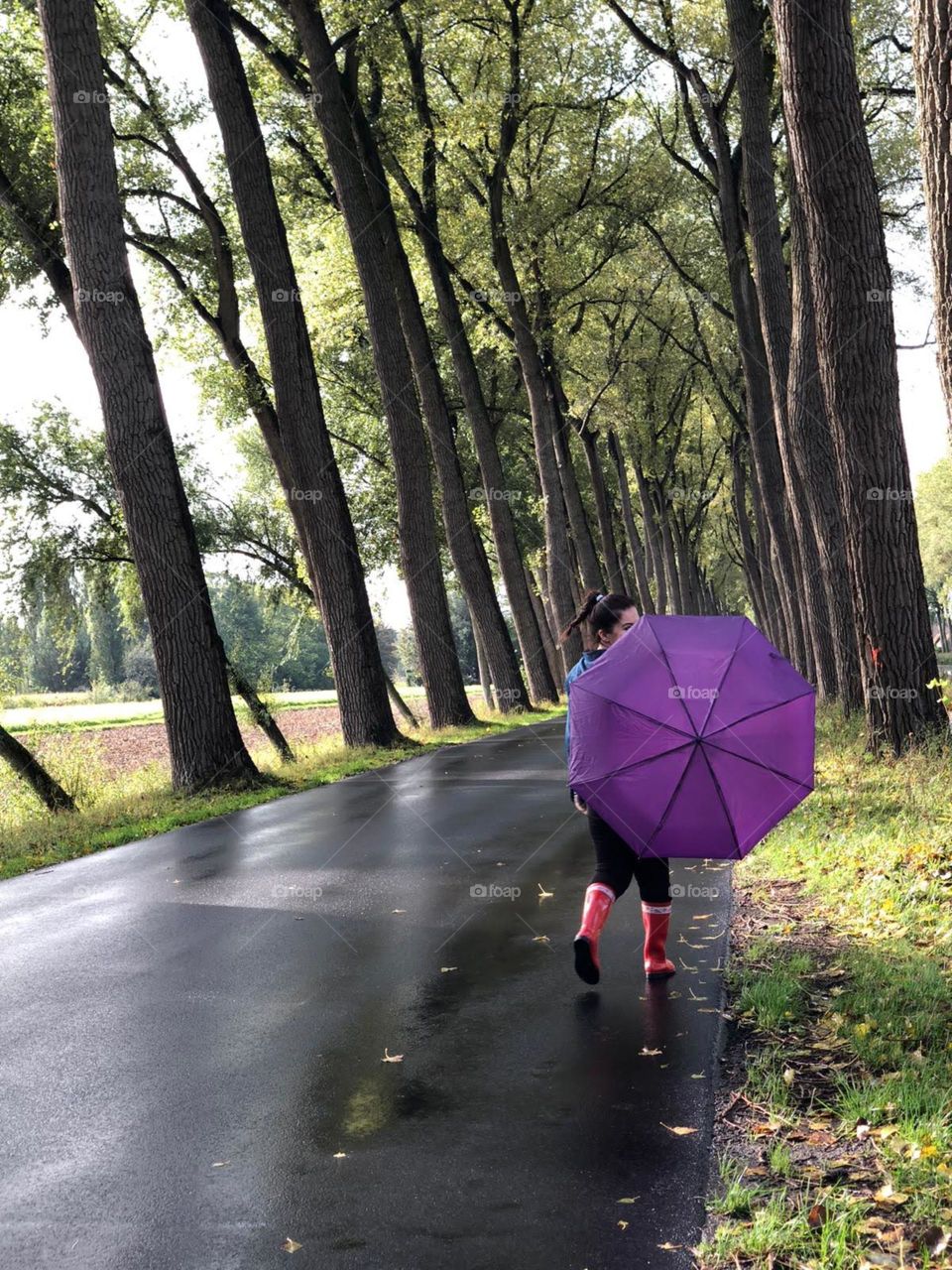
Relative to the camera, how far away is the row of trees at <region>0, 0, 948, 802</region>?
38.2 ft

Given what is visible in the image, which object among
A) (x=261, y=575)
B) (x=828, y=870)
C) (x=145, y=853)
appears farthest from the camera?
(x=261, y=575)

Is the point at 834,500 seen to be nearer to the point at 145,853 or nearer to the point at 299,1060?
the point at 145,853

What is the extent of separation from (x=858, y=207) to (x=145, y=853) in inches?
354

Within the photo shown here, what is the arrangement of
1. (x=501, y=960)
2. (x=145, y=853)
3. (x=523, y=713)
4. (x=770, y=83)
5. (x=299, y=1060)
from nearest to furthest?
(x=299, y=1060) < (x=501, y=960) < (x=145, y=853) < (x=770, y=83) < (x=523, y=713)

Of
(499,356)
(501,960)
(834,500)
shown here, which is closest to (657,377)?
(499,356)

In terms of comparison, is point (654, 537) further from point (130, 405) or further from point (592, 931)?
point (592, 931)

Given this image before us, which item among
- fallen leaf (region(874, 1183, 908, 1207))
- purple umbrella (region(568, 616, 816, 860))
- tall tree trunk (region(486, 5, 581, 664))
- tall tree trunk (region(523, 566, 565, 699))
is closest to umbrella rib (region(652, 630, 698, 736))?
purple umbrella (region(568, 616, 816, 860))

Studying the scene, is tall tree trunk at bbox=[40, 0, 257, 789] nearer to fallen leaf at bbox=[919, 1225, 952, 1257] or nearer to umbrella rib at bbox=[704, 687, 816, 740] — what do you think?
umbrella rib at bbox=[704, 687, 816, 740]

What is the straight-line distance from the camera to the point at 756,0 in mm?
18453

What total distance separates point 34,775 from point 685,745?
474 inches

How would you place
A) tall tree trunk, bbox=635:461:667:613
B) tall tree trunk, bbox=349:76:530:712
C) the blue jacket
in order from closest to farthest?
1. the blue jacket
2. tall tree trunk, bbox=349:76:530:712
3. tall tree trunk, bbox=635:461:667:613

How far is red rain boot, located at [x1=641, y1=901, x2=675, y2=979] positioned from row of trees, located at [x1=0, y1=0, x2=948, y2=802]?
3.14m

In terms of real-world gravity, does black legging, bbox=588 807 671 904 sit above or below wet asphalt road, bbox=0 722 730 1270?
above

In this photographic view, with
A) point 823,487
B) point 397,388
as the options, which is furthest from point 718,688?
point 397,388
